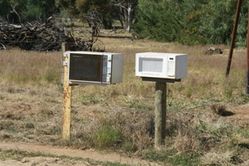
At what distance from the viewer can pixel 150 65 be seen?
8.47 meters

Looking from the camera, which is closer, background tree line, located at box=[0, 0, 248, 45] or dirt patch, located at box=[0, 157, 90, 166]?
dirt patch, located at box=[0, 157, 90, 166]

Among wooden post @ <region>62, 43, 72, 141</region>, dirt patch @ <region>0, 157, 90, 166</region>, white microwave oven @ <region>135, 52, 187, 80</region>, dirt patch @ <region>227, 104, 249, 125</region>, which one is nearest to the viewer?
dirt patch @ <region>0, 157, 90, 166</region>

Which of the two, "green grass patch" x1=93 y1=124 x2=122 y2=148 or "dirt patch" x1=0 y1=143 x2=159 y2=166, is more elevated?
"green grass patch" x1=93 y1=124 x2=122 y2=148

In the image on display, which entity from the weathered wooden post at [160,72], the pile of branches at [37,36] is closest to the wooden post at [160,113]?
the weathered wooden post at [160,72]


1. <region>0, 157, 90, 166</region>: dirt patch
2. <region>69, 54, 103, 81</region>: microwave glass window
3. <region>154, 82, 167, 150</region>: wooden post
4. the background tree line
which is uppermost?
the background tree line

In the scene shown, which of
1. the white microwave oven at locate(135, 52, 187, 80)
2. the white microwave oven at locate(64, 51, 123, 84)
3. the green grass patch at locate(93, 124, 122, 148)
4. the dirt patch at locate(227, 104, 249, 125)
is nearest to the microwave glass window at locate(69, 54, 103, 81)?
the white microwave oven at locate(64, 51, 123, 84)

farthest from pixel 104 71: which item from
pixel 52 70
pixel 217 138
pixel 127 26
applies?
pixel 127 26

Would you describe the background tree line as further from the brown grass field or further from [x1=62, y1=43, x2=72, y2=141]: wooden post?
[x1=62, y1=43, x2=72, y2=141]: wooden post

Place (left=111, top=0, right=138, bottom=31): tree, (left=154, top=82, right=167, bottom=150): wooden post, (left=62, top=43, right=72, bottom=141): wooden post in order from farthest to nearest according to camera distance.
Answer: (left=111, top=0, right=138, bottom=31): tree
(left=62, top=43, right=72, bottom=141): wooden post
(left=154, top=82, right=167, bottom=150): wooden post

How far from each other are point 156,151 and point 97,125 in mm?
1221

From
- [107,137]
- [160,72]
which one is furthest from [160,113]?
[107,137]

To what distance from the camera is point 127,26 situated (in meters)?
70.3

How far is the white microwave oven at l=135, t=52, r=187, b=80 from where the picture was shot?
8.25 metres

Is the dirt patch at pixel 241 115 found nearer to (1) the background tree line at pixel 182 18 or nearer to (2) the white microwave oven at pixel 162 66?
(2) the white microwave oven at pixel 162 66
